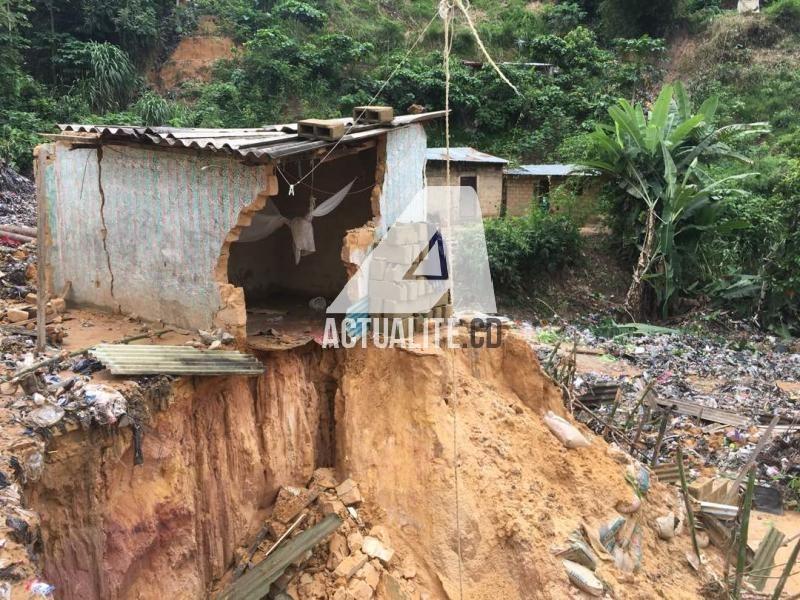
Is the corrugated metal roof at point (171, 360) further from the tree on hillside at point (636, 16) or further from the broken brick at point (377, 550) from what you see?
the tree on hillside at point (636, 16)

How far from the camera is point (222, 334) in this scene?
19.8 feet

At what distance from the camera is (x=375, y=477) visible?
20.1 ft

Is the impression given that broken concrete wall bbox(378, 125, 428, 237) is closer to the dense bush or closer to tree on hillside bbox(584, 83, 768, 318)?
tree on hillside bbox(584, 83, 768, 318)

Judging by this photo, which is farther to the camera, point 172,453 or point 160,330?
point 160,330

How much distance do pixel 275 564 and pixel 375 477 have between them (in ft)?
3.80

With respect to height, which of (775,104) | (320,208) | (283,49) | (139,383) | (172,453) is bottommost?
(172,453)

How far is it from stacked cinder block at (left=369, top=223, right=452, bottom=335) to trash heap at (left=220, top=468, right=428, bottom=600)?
1.71 meters

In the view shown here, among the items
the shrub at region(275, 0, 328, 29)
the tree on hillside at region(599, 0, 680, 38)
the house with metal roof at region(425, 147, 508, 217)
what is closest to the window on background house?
the house with metal roof at region(425, 147, 508, 217)

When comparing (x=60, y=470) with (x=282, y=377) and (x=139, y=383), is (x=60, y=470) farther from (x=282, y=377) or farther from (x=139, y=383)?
(x=282, y=377)

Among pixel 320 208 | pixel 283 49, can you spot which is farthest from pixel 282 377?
pixel 283 49

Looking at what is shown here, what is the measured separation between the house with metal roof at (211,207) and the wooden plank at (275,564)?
1910mm

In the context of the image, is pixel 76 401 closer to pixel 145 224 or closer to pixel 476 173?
pixel 145 224

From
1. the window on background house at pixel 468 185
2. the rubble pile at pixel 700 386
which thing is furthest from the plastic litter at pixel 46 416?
the window on background house at pixel 468 185

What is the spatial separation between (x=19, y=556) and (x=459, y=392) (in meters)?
3.80
